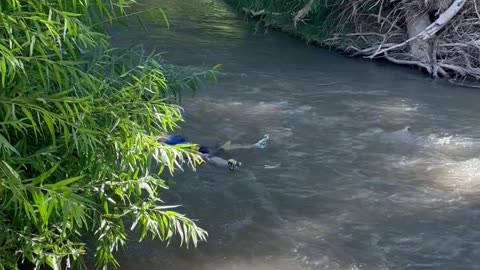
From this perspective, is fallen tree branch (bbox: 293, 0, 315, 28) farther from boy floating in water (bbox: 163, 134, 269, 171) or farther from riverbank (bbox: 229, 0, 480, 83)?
boy floating in water (bbox: 163, 134, 269, 171)

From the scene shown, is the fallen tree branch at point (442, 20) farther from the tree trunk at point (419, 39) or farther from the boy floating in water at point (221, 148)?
the boy floating in water at point (221, 148)

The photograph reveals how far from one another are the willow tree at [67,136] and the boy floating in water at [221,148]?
196cm

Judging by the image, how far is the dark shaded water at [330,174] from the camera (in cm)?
466

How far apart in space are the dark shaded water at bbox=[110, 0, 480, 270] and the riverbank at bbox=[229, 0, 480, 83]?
42 cm

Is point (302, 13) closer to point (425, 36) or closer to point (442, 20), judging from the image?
point (425, 36)

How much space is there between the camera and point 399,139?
23.2ft

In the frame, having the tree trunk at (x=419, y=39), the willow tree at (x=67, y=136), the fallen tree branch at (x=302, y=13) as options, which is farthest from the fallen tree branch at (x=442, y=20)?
the willow tree at (x=67, y=136)

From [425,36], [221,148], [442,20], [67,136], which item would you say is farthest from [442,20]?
[67,136]

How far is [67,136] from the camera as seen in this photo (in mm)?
2939

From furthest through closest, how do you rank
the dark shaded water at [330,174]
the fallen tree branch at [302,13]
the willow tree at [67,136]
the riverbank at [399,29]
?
the fallen tree branch at [302,13] → the riverbank at [399,29] → the dark shaded water at [330,174] → the willow tree at [67,136]

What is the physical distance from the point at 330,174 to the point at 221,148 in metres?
1.07

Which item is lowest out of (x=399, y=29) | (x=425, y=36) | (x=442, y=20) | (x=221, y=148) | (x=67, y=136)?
(x=221, y=148)

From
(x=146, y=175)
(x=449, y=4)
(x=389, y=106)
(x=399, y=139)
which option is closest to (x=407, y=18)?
(x=449, y=4)

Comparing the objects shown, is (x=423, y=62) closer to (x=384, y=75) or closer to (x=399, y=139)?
(x=384, y=75)
